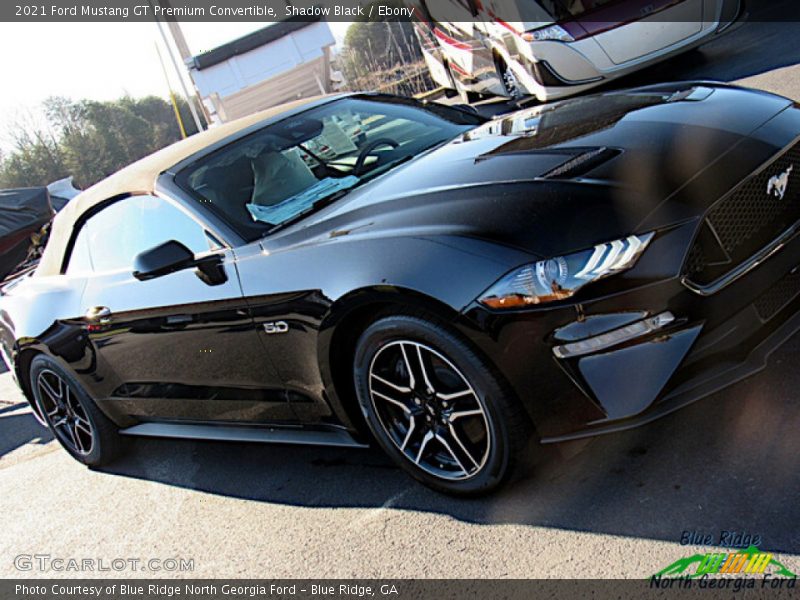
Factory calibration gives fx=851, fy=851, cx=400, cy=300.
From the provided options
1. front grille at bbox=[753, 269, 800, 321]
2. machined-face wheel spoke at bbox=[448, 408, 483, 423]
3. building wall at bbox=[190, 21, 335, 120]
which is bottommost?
machined-face wheel spoke at bbox=[448, 408, 483, 423]

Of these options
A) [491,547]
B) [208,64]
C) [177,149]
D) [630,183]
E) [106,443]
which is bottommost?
[491,547]

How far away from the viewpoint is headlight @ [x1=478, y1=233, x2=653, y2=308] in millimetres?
2564

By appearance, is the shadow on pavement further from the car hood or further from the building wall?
the building wall

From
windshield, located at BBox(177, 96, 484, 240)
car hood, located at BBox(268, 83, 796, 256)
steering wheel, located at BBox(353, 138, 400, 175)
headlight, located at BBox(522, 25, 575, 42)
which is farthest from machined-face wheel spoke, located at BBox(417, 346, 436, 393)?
headlight, located at BBox(522, 25, 575, 42)

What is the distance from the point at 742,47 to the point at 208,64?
10580mm

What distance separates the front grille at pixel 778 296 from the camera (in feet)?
8.90

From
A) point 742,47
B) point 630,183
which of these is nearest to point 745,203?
point 630,183

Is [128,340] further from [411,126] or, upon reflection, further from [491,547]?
[491,547]

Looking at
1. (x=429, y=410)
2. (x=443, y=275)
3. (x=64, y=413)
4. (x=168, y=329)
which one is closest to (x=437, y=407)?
(x=429, y=410)

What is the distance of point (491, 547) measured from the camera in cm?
291

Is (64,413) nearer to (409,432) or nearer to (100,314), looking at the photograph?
(100,314)

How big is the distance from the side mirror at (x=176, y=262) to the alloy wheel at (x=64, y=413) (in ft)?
5.26

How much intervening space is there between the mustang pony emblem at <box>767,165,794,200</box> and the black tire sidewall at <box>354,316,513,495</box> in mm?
1149

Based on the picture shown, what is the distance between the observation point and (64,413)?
5.07 metres
